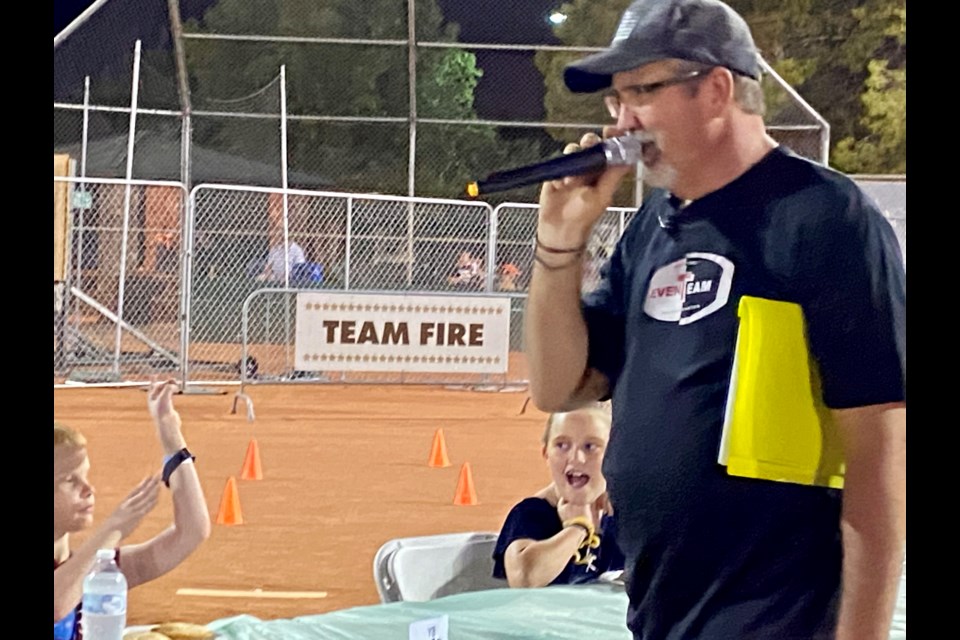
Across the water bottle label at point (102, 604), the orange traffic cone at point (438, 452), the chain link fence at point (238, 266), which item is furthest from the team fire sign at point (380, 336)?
the water bottle label at point (102, 604)

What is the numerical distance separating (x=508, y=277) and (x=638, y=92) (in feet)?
1.17

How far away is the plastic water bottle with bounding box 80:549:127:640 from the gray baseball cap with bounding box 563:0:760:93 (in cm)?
107

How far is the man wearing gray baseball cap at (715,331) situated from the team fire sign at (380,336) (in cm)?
17

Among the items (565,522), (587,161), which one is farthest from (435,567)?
(587,161)

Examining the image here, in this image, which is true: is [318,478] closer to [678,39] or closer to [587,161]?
[587,161]

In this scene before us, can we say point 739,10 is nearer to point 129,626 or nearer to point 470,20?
point 470,20

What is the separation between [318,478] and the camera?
1828 mm

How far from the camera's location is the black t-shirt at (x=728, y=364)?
152 centimetres

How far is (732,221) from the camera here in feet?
5.17

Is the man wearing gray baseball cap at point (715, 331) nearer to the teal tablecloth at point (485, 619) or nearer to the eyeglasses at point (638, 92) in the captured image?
the eyeglasses at point (638, 92)

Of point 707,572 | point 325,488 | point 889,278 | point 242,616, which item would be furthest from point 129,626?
point 889,278

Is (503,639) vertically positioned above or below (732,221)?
below

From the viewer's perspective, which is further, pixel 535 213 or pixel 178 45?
pixel 178 45
